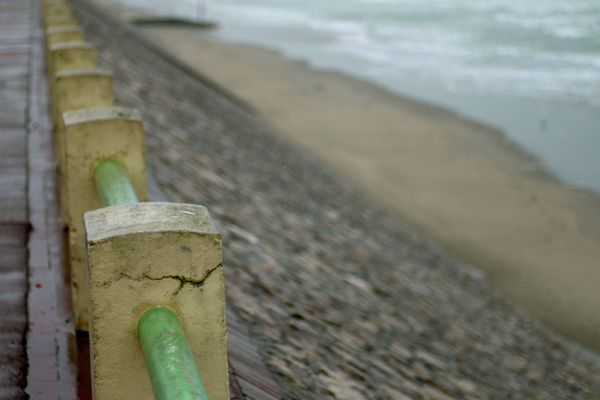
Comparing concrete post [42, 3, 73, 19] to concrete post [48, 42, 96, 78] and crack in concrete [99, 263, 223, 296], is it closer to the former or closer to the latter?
concrete post [48, 42, 96, 78]

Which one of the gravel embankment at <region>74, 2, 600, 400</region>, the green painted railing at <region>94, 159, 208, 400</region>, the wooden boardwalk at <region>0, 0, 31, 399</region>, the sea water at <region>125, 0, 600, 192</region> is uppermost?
the green painted railing at <region>94, 159, 208, 400</region>

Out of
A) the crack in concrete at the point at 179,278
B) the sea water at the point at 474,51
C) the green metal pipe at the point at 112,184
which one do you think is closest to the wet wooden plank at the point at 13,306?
the green metal pipe at the point at 112,184

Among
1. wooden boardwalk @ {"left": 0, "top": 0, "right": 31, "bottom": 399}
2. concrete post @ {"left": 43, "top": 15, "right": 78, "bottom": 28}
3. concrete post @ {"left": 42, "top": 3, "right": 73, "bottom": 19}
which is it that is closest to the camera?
wooden boardwalk @ {"left": 0, "top": 0, "right": 31, "bottom": 399}

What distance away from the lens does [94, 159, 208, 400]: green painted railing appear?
186 centimetres

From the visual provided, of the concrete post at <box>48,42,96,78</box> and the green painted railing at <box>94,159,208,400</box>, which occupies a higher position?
the concrete post at <box>48,42,96,78</box>

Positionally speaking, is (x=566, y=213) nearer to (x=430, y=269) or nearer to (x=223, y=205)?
(x=430, y=269)

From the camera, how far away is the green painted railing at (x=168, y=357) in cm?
186

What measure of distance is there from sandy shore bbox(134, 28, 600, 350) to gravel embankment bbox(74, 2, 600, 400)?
5.55 ft

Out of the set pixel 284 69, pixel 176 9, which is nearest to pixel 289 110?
pixel 284 69

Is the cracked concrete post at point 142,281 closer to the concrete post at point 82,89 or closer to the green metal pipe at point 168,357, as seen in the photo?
the green metal pipe at point 168,357

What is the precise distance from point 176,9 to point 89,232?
5300 cm

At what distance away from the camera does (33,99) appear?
Result: 753cm

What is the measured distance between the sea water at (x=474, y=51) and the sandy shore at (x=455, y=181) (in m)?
1.27

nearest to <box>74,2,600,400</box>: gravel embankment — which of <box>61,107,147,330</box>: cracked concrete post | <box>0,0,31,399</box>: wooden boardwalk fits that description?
<box>0,0,31,399</box>: wooden boardwalk
